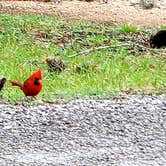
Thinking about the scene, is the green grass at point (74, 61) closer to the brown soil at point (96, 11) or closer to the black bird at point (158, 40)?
the black bird at point (158, 40)

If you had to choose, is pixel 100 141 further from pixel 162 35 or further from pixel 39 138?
pixel 162 35

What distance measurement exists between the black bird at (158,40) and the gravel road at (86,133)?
11.7ft

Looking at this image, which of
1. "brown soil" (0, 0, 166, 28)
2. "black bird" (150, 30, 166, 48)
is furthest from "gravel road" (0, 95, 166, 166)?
"brown soil" (0, 0, 166, 28)

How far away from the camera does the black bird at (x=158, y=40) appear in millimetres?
11600

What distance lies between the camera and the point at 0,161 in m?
6.25

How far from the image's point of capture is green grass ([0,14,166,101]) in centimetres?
886

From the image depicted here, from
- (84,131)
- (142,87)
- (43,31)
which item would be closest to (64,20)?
(43,31)

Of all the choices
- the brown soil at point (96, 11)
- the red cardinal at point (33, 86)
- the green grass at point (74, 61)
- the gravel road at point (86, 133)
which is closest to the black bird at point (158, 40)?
the green grass at point (74, 61)

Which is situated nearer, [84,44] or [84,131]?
[84,131]

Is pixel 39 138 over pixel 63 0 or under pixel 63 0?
under

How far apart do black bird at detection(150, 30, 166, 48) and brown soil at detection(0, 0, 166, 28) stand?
1.72 m

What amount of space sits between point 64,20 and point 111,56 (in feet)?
8.37

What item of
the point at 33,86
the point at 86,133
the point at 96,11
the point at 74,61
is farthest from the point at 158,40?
the point at 86,133

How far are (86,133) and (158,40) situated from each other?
193 inches
